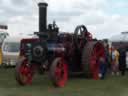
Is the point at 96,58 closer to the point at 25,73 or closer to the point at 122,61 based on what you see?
the point at 25,73

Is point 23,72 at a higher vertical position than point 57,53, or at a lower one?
lower

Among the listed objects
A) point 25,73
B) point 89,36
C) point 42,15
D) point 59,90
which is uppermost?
point 42,15

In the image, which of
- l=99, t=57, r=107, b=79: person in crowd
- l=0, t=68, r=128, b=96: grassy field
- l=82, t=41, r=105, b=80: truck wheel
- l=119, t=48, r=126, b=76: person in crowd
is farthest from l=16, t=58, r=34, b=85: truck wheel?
l=119, t=48, r=126, b=76: person in crowd

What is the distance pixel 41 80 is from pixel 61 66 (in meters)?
2.29

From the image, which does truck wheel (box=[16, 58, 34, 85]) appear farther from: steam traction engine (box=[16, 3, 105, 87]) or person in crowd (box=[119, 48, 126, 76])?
person in crowd (box=[119, 48, 126, 76])

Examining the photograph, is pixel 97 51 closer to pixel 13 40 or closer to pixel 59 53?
pixel 59 53

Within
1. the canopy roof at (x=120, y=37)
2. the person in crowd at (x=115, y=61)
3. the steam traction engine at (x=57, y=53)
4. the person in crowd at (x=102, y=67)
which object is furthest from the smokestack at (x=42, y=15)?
the canopy roof at (x=120, y=37)

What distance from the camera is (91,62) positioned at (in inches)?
601

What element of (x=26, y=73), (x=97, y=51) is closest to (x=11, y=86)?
(x=26, y=73)

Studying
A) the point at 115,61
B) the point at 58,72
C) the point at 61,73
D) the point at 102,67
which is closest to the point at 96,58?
the point at 102,67

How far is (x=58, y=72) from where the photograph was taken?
13398 mm

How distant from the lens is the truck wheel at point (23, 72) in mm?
13766

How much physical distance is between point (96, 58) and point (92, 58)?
0.65m

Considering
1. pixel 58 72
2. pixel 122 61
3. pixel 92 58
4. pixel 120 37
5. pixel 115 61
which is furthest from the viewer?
pixel 120 37
